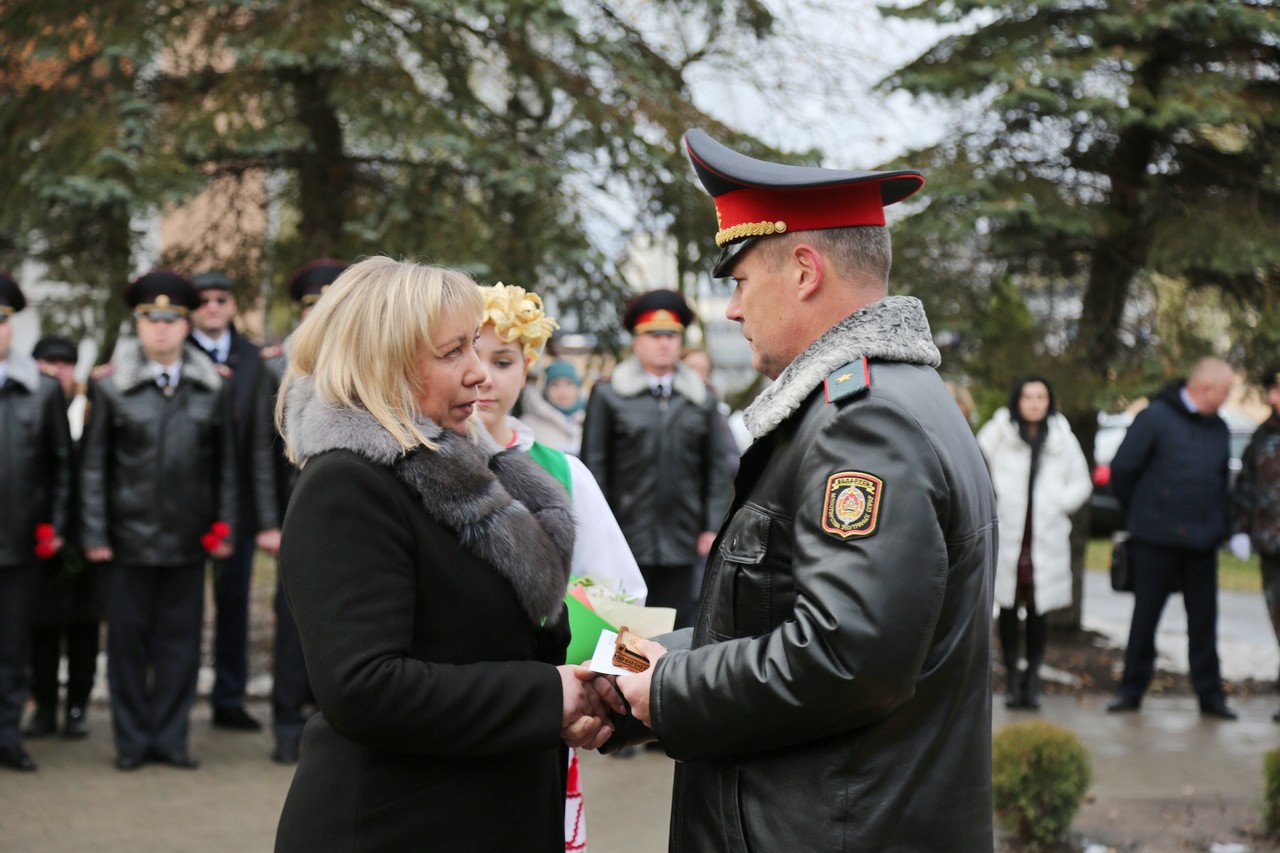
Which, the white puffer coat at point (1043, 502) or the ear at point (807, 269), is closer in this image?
the ear at point (807, 269)

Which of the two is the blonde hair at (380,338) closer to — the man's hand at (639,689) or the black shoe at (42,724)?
the man's hand at (639,689)

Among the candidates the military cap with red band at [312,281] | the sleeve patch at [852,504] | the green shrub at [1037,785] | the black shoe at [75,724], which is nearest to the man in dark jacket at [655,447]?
the military cap with red band at [312,281]

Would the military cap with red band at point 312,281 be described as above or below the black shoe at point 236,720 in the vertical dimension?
above

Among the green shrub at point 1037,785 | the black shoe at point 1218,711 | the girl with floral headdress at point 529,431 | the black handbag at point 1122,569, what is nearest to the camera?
the girl with floral headdress at point 529,431

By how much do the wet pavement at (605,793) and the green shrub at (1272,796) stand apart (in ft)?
0.28

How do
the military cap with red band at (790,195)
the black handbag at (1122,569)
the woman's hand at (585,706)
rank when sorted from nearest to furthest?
the military cap with red band at (790,195) → the woman's hand at (585,706) → the black handbag at (1122,569)

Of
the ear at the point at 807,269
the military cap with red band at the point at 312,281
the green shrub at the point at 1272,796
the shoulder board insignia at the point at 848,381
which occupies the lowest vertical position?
the green shrub at the point at 1272,796

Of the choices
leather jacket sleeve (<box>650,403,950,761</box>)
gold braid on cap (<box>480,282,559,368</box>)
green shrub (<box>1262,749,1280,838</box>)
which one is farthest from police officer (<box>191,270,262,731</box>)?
leather jacket sleeve (<box>650,403,950,761</box>)

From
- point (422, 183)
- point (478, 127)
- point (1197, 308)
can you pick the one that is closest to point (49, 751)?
point (422, 183)

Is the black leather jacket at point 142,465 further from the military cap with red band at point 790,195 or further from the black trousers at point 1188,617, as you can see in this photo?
the black trousers at point 1188,617

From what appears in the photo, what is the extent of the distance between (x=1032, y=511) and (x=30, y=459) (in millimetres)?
6285

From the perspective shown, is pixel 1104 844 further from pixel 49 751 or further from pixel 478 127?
pixel 478 127

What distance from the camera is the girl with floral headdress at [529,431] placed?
3873mm

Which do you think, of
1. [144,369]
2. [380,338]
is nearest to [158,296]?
[144,369]
